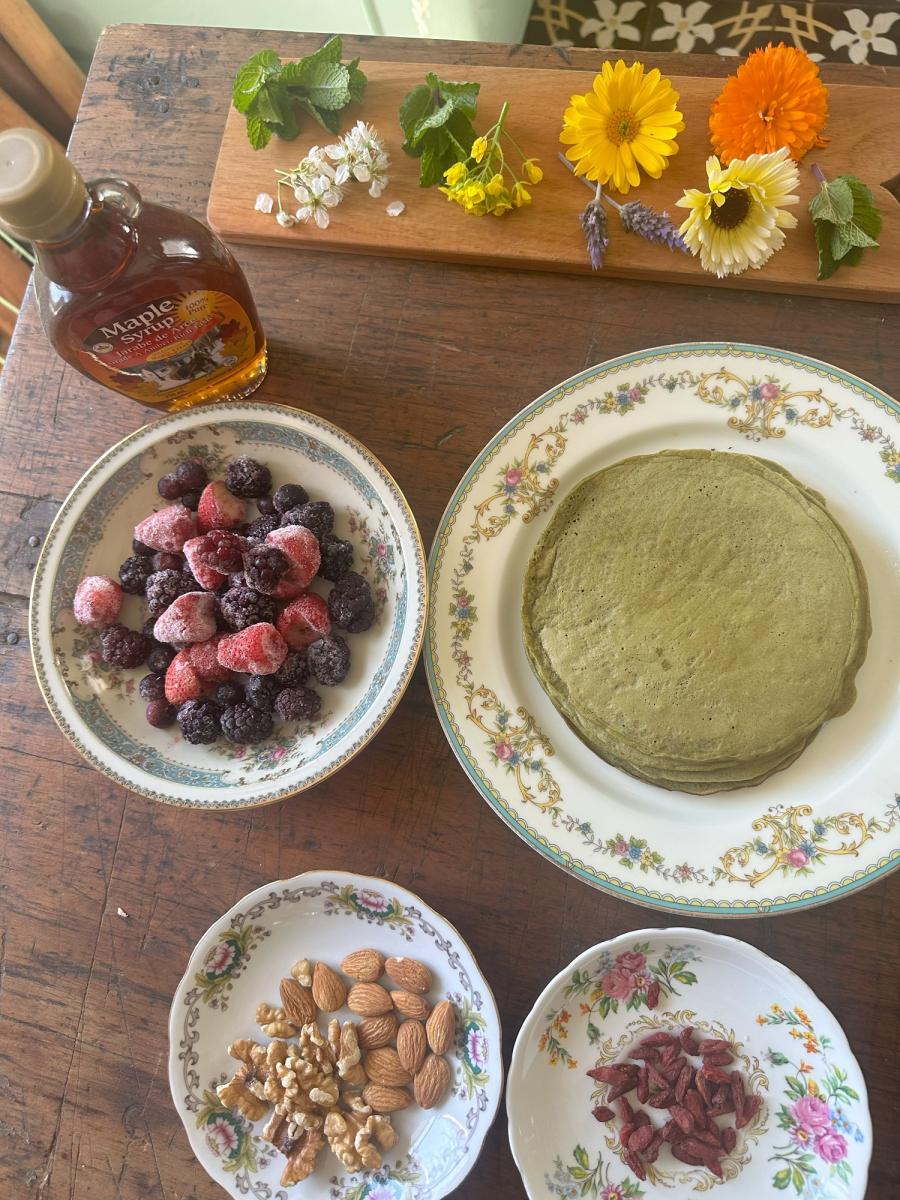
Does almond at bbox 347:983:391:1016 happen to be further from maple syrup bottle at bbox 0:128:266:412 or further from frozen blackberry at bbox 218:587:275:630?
maple syrup bottle at bbox 0:128:266:412

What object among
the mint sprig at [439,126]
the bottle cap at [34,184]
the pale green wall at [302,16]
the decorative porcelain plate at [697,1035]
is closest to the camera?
the bottle cap at [34,184]

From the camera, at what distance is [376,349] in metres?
1.21

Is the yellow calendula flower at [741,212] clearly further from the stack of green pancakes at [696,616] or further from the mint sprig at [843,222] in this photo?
the stack of green pancakes at [696,616]

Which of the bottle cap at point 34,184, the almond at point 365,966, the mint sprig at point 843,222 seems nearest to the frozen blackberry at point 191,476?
the bottle cap at point 34,184

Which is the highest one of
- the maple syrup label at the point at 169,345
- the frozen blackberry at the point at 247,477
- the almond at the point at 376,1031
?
the maple syrup label at the point at 169,345

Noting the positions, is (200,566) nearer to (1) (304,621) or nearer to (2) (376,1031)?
(1) (304,621)

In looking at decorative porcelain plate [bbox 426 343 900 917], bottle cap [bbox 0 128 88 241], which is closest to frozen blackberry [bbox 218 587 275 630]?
decorative porcelain plate [bbox 426 343 900 917]

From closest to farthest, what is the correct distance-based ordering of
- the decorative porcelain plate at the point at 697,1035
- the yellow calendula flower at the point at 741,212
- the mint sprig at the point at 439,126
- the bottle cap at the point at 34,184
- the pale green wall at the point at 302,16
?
1. the bottle cap at the point at 34,184
2. the decorative porcelain plate at the point at 697,1035
3. the yellow calendula flower at the point at 741,212
4. the mint sprig at the point at 439,126
5. the pale green wall at the point at 302,16

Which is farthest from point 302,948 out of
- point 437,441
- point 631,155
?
point 631,155

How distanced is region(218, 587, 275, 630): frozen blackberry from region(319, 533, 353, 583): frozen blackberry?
0.29 ft

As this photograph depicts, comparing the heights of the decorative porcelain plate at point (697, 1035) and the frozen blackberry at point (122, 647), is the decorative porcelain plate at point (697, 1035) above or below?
below

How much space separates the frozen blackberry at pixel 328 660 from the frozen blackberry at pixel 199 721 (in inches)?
5.6

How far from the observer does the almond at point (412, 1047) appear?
1.00 metres

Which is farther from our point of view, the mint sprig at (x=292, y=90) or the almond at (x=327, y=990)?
the mint sprig at (x=292, y=90)
